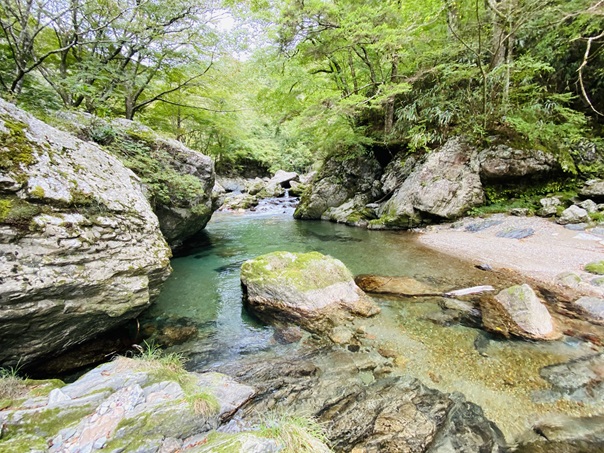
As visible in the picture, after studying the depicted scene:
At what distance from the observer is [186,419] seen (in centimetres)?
201

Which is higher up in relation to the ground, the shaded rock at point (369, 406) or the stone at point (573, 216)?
the stone at point (573, 216)

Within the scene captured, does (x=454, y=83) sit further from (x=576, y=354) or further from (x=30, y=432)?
(x=30, y=432)

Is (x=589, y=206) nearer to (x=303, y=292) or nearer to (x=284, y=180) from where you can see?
(x=303, y=292)

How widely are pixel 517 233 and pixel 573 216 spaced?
5.33ft

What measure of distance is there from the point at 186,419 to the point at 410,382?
94.4 inches

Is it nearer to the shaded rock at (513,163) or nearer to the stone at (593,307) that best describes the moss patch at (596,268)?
the stone at (593,307)

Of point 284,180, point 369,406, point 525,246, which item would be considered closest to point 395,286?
point 369,406

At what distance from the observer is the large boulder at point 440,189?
10.5 metres

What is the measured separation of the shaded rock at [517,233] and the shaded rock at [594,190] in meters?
2.38

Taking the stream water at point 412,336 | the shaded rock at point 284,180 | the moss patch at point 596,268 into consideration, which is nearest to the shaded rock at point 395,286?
the stream water at point 412,336

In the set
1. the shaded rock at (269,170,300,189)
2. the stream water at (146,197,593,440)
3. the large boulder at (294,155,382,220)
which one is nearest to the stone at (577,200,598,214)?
the stream water at (146,197,593,440)

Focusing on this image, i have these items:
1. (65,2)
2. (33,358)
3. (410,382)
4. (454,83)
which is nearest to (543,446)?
(410,382)

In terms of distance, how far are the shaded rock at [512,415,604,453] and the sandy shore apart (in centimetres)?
342

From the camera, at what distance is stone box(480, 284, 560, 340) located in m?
3.63
